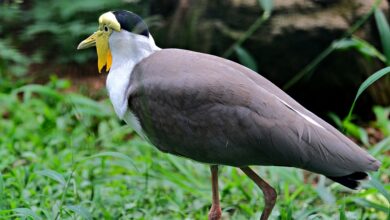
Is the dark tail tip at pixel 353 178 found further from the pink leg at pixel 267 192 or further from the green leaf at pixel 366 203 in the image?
the green leaf at pixel 366 203

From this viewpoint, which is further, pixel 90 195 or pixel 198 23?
pixel 198 23

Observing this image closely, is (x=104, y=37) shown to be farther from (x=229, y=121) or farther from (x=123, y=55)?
(x=229, y=121)

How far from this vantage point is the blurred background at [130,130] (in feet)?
17.4

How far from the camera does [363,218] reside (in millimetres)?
5199

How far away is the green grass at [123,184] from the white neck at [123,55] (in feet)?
1.19

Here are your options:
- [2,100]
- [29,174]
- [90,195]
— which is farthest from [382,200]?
[2,100]

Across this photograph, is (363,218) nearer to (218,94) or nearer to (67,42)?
(218,94)

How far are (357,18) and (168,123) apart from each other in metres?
3.05

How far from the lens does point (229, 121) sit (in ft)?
13.9

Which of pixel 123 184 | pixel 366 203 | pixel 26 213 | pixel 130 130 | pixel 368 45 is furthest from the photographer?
pixel 130 130

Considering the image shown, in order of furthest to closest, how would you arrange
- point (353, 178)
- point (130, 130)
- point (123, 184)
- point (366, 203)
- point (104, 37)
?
point (130, 130), point (123, 184), point (366, 203), point (104, 37), point (353, 178)

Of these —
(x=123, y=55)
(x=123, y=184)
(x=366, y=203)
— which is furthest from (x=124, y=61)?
(x=366, y=203)

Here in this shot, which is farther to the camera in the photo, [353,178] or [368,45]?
[368,45]

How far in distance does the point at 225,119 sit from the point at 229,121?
0.07ft
